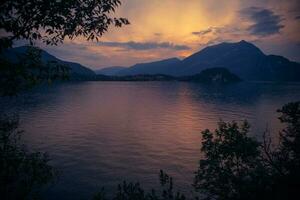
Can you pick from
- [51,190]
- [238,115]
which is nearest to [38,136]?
[51,190]

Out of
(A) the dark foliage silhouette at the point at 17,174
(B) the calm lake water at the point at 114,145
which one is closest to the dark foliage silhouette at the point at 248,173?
(A) the dark foliage silhouette at the point at 17,174

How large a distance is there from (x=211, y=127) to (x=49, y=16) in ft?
261

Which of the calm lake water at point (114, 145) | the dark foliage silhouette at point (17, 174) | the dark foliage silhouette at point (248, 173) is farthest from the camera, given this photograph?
the calm lake water at point (114, 145)

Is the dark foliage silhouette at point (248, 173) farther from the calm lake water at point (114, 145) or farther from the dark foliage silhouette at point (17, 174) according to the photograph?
the calm lake water at point (114, 145)

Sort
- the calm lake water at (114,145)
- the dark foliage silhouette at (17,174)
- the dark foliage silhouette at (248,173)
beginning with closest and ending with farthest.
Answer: the dark foliage silhouette at (248,173), the dark foliage silhouette at (17,174), the calm lake water at (114,145)

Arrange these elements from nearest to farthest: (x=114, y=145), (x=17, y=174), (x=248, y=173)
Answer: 1. (x=248, y=173)
2. (x=17, y=174)
3. (x=114, y=145)

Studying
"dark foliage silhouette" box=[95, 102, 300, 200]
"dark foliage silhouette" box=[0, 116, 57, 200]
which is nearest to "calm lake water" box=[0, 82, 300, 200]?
"dark foliage silhouette" box=[95, 102, 300, 200]

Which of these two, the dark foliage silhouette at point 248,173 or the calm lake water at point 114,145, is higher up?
the dark foliage silhouette at point 248,173

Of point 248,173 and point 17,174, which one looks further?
point 17,174

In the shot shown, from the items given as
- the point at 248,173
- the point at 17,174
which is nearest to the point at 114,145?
the point at 17,174

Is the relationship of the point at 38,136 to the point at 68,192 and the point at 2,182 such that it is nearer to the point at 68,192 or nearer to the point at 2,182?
the point at 68,192

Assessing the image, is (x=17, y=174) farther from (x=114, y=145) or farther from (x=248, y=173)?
(x=114, y=145)

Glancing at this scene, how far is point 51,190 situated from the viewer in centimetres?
3884

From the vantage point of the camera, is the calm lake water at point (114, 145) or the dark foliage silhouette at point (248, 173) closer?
the dark foliage silhouette at point (248, 173)
